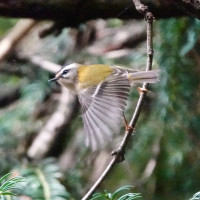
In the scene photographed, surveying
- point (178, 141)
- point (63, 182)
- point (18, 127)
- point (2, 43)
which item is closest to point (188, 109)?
point (178, 141)

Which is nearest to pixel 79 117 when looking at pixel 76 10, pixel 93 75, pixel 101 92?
pixel 76 10

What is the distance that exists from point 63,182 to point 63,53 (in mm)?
789

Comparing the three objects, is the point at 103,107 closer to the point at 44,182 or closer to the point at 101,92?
the point at 101,92

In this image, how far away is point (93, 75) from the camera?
1.73 m

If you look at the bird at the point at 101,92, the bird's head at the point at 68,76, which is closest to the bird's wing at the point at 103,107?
the bird at the point at 101,92

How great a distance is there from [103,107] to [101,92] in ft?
0.34

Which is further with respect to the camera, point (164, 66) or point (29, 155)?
point (29, 155)

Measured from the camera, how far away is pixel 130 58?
93.4 inches

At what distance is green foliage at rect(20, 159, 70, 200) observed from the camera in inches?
66.6

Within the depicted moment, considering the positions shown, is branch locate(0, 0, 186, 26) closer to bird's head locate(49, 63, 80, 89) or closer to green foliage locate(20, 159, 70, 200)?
bird's head locate(49, 63, 80, 89)

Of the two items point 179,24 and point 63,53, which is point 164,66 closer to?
point 179,24

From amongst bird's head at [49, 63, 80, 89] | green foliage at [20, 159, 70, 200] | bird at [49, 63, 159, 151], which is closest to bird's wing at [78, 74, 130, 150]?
bird at [49, 63, 159, 151]

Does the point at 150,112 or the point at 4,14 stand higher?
the point at 4,14

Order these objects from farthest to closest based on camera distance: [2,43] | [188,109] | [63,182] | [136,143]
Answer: [2,43] < [136,143] < [188,109] < [63,182]
